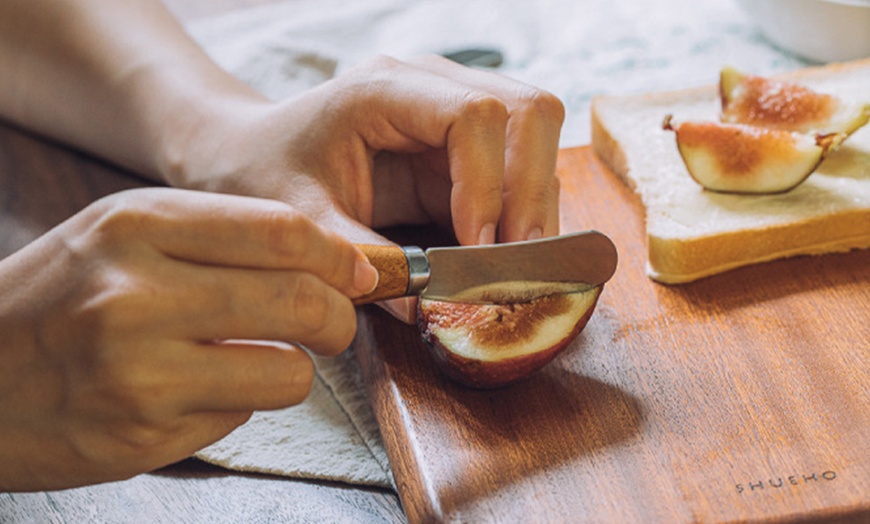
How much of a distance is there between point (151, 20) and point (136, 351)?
1.40 metres

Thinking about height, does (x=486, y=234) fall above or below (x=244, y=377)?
below

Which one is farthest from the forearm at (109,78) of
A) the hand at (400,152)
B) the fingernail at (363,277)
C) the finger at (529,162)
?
the fingernail at (363,277)

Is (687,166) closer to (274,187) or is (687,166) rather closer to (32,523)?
(274,187)

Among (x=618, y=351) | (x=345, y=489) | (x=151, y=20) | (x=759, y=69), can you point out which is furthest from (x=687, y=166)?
(x=151, y=20)

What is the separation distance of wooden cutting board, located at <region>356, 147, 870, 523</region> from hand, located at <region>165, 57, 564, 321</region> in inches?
7.7

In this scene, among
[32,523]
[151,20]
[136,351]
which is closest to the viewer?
[136,351]

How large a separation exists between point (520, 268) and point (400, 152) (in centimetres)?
50

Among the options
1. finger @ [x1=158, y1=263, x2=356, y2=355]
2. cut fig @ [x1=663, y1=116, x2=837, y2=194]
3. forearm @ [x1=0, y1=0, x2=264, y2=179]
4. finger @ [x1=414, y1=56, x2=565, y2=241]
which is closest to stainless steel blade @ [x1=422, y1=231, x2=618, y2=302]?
finger @ [x1=414, y1=56, x2=565, y2=241]

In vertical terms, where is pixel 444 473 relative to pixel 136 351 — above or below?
below

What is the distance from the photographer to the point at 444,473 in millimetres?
1302

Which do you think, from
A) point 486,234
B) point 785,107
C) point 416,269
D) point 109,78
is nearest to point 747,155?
point 785,107

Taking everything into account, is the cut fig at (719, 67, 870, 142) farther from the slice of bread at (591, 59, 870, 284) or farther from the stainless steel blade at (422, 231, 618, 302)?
the stainless steel blade at (422, 231, 618, 302)

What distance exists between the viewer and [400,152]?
177 centimetres

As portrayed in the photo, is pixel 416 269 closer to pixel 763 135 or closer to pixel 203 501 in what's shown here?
pixel 203 501
